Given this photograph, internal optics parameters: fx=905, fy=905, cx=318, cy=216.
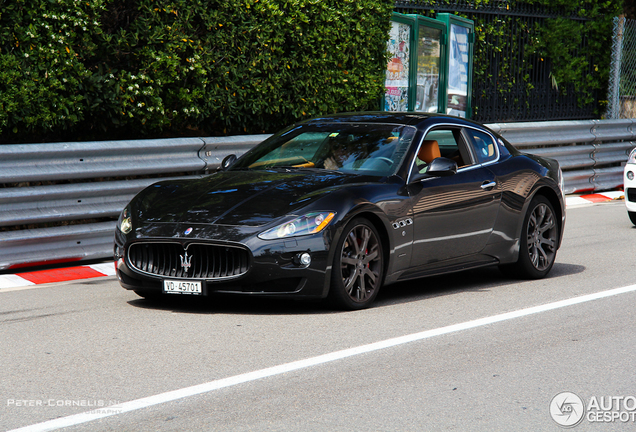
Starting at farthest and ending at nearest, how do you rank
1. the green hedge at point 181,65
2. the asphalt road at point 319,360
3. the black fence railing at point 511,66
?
the black fence railing at point 511,66, the green hedge at point 181,65, the asphalt road at point 319,360

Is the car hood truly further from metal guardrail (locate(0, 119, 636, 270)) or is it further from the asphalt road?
metal guardrail (locate(0, 119, 636, 270))

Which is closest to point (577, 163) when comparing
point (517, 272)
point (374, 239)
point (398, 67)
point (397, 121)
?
point (398, 67)

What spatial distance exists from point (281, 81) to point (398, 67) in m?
3.56

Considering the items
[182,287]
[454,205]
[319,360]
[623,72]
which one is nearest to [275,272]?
[182,287]

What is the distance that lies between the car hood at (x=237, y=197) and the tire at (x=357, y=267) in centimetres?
38

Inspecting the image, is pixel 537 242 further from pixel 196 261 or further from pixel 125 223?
pixel 125 223

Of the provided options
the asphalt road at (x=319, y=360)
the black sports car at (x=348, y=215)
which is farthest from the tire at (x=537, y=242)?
the asphalt road at (x=319, y=360)

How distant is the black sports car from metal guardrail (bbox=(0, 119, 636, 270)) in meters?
1.75

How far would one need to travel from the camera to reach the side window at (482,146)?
803cm

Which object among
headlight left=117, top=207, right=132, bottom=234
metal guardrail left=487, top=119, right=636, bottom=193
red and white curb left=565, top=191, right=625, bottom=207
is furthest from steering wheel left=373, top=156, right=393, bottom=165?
red and white curb left=565, top=191, right=625, bottom=207

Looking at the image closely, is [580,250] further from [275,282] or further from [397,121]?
[275,282]

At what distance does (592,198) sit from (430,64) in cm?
352

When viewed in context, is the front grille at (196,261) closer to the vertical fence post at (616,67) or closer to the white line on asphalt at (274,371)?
the white line on asphalt at (274,371)

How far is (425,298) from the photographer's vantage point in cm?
740
